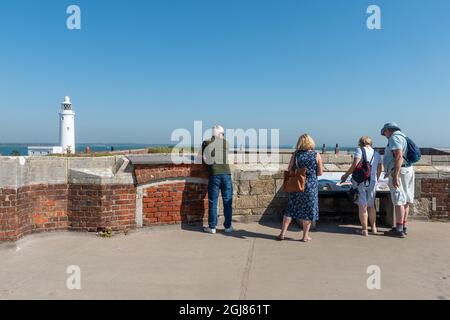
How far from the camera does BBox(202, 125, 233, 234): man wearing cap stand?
5535 mm

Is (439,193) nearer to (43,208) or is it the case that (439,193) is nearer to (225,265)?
(225,265)

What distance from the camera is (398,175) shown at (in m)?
5.14

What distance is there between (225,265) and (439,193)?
14.6 ft

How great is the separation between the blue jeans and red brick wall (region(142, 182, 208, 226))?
38 cm

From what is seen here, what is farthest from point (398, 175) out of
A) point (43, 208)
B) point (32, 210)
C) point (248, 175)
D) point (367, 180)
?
point (32, 210)

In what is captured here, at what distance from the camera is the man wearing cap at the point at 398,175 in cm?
515

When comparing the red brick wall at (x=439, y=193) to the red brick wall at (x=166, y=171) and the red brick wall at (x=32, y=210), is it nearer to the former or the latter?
the red brick wall at (x=166, y=171)

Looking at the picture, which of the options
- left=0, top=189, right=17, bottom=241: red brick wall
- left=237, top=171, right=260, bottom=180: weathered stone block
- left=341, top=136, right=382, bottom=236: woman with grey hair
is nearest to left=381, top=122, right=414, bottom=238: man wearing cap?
left=341, top=136, right=382, bottom=236: woman with grey hair

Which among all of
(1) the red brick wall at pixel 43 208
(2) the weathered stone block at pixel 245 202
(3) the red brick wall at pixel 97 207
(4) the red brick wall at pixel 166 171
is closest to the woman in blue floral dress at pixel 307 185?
(2) the weathered stone block at pixel 245 202

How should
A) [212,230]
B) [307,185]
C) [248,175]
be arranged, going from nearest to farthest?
[307,185], [212,230], [248,175]

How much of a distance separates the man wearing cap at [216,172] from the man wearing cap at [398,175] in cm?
247

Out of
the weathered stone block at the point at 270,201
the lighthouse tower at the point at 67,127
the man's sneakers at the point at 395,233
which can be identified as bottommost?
the man's sneakers at the point at 395,233

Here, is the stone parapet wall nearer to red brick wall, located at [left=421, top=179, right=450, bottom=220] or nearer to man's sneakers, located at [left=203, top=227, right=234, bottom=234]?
red brick wall, located at [left=421, top=179, right=450, bottom=220]
